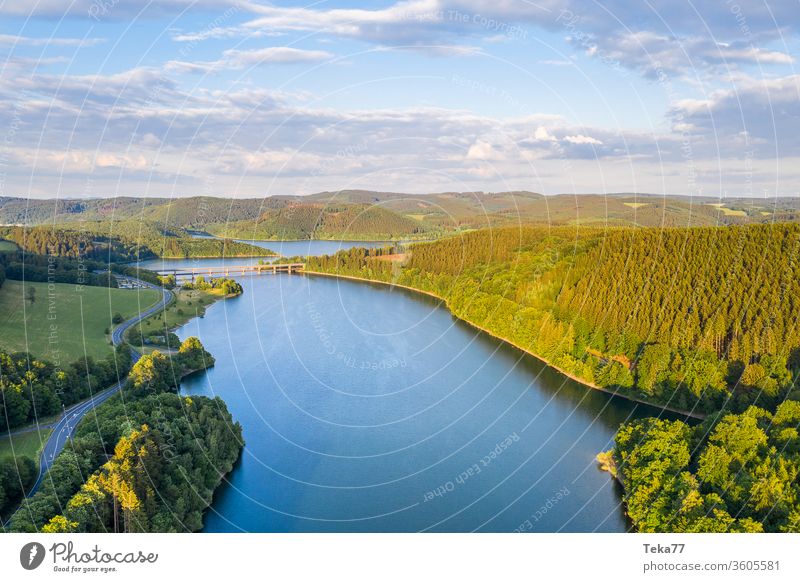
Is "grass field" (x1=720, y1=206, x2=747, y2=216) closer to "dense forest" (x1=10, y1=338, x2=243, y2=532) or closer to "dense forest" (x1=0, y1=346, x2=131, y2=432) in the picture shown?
"dense forest" (x1=10, y1=338, x2=243, y2=532)

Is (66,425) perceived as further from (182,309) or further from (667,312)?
(667,312)

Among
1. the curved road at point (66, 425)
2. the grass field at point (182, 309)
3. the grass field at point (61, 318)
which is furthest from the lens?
the grass field at point (182, 309)

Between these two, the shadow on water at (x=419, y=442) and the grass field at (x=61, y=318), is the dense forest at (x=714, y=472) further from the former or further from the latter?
the grass field at (x=61, y=318)

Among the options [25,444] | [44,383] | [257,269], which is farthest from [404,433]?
[257,269]

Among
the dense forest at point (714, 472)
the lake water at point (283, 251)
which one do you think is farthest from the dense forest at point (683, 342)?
the lake water at point (283, 251)

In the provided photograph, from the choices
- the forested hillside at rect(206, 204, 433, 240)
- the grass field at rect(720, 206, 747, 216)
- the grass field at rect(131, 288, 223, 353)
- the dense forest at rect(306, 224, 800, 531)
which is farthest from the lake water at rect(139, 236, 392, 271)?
the dense forest at rect(306, 224, 800, 531)
